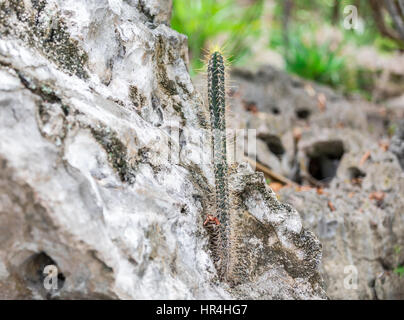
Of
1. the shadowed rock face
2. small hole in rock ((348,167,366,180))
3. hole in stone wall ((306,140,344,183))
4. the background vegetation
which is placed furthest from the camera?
the background vegetation

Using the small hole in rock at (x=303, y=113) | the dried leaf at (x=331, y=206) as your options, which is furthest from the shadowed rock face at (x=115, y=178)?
the small hole in rock at (x=303, y=113)

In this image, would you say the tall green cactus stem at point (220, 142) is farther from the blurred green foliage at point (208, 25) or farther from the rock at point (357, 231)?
the blurred green foliage at point (208, 25)

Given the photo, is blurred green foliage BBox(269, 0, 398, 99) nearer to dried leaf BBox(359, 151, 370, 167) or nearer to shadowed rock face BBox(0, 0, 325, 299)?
dried leaf BBox(359, 151, 370, 167)

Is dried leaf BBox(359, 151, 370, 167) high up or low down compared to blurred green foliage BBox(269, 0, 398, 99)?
down

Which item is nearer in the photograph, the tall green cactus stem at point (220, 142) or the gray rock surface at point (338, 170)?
the tall green cactus stem at point (220, 142)

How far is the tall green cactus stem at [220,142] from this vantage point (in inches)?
66.4

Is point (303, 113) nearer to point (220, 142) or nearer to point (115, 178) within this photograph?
point (220, 142)

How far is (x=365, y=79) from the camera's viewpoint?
19.2ft

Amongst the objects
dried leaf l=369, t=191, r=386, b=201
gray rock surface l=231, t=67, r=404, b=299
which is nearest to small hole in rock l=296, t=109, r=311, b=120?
gray rock surface l=231, t=67, r=404, b=299

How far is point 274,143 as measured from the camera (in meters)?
3.54

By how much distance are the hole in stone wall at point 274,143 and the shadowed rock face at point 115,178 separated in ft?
5.09

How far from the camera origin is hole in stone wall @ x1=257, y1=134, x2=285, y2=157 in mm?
3496

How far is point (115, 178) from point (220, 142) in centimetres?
47

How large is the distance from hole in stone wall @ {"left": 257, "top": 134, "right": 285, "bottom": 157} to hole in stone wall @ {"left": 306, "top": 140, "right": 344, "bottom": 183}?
22 centimetres
